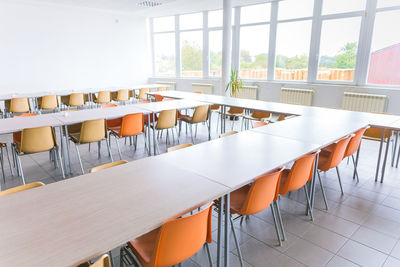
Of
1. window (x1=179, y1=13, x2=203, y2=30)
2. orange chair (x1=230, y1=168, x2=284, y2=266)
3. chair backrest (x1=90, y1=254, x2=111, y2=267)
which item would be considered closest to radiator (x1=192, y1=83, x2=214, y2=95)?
window (x1=179, y1=13, x2=203, y2=30)

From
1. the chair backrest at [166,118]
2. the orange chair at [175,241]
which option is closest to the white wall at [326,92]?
the chair backrest at [166,118]

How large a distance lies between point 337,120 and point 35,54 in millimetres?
8437

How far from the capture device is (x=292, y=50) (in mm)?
7215

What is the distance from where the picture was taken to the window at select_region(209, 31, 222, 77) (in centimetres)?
888

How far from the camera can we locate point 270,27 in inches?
293

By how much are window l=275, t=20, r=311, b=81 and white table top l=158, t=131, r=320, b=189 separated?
5128mm

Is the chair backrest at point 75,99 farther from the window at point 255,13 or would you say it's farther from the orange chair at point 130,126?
the window at point 255,13

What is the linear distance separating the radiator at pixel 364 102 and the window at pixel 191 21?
5340mm

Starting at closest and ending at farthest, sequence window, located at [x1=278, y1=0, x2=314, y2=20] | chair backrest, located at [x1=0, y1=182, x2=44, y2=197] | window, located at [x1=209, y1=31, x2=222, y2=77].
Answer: chair backrest, located at [x1=0, y1=182, x2=44, y2=197] → window, located at [x1=278, y1=0, x2=314, y2=20] → window, located at [x1=209, y1=31, x2=222, y2=77]

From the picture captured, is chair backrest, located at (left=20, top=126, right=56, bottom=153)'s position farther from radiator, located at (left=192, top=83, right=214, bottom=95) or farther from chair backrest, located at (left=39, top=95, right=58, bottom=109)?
radiator, located at (left=192, top=83, right=214, bottom=95)

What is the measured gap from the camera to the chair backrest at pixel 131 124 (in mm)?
3914

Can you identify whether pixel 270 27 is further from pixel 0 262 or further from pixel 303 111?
pixel 0 262

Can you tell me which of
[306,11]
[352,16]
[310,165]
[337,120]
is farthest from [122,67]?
[310,165]

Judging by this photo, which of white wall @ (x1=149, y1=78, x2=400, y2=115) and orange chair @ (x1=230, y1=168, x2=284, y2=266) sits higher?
white wall @ (x1=149, y1=78, x2=400, y2=115)
